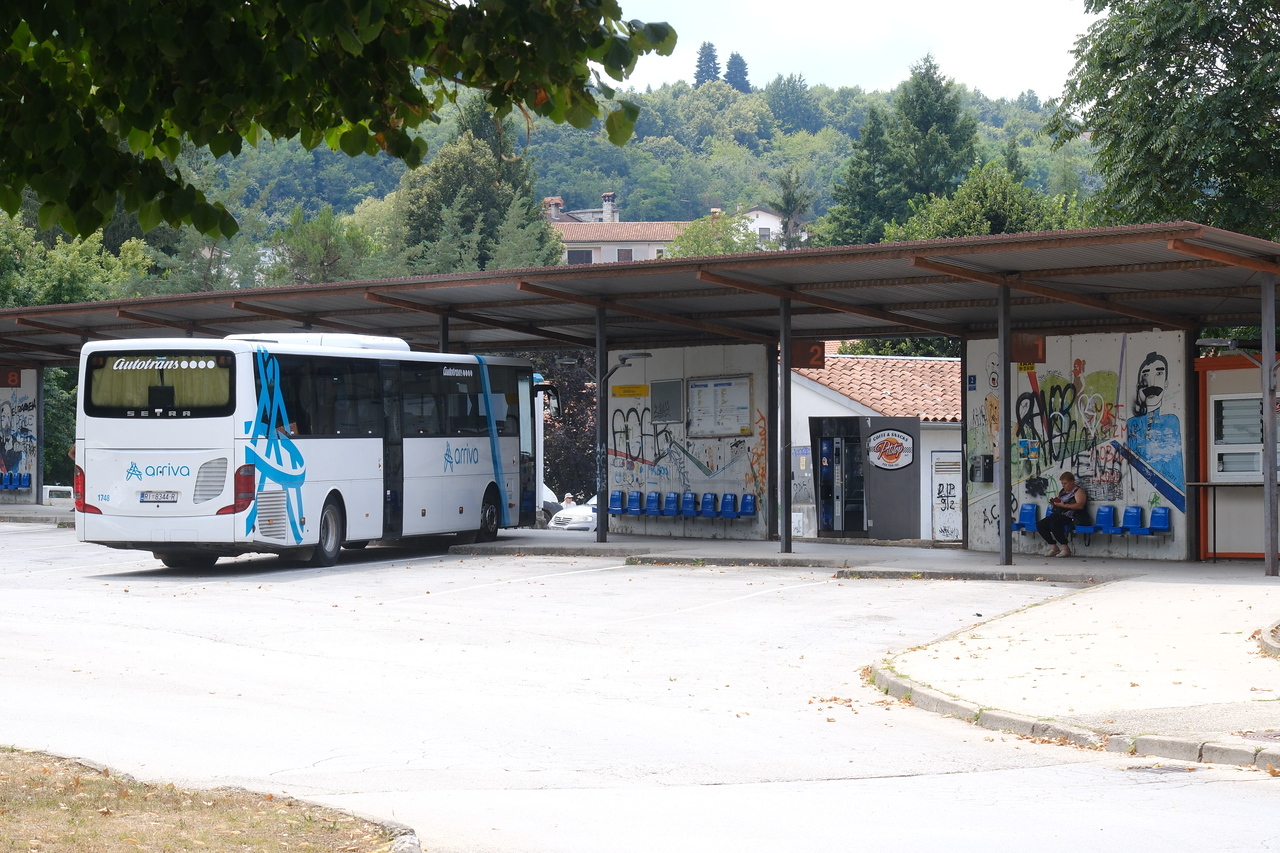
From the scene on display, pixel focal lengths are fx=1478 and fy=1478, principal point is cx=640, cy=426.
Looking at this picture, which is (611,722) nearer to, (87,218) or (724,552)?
(87,218)

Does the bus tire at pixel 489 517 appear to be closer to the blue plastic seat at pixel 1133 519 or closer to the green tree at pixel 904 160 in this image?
the blue plastic seat at pixel 1133 519

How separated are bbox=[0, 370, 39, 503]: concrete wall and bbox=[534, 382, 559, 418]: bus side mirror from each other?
48.4ft

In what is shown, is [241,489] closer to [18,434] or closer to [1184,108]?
[1184,108]

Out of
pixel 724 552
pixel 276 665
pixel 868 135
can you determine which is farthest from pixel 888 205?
pixel 276 665

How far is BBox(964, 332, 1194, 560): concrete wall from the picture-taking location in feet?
67.2

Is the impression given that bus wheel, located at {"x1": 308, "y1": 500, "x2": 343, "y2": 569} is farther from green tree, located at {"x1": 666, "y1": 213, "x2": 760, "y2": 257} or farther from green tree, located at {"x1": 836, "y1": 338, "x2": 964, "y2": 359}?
green tree, located at {"x1": 666, "y1": 213, "x2": 760, "y2": 257}

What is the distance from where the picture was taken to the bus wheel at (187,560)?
21750 mm

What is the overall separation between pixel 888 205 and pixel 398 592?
5460 centimetres

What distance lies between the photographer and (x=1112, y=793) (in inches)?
287

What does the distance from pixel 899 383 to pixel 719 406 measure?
73.4ft

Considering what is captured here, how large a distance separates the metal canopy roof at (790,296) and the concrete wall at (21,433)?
5.36 m

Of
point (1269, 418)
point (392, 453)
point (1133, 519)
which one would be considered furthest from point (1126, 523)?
point (392, 453)

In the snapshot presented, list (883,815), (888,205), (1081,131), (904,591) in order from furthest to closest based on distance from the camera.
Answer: (888,205) < (1081,131) < (904,591) < (883,815)

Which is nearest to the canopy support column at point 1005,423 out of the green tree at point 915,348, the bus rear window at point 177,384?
the bus rear window at point 177,384
